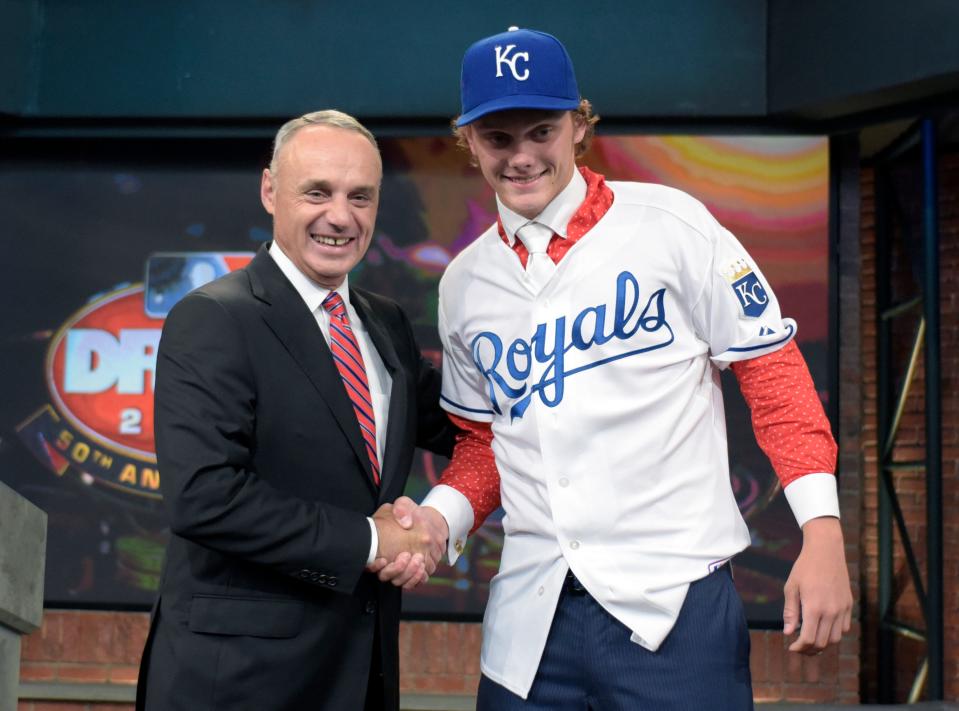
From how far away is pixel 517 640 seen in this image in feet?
6.57

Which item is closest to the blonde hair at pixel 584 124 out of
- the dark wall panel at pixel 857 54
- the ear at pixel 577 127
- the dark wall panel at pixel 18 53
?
the ear at pixel 577 127

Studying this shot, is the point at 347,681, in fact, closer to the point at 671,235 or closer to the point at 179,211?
the point at 671,235

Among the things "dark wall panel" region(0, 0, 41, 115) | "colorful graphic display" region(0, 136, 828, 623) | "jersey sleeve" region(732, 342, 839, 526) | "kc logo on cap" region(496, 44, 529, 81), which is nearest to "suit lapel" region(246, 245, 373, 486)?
"kc logo on cap" region(496, 44, 529, 81)

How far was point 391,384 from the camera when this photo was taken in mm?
2287

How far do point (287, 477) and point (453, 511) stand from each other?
39 cm

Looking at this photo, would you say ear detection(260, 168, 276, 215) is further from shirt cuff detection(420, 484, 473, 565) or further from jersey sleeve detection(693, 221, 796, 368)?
jersey sleeve detection(693, 221, 796, 368)

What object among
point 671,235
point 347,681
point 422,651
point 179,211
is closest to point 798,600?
point 671,235

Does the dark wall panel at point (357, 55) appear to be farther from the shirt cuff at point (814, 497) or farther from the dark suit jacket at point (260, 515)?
the shirt cuff at point (814, 497)

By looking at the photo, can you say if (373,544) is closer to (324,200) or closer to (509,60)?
(324,200)

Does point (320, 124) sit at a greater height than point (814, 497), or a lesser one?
greater

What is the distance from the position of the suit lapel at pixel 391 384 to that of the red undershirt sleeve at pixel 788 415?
0.66 metres

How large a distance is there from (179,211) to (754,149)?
8.52 ft

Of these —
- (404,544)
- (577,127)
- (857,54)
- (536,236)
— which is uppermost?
(857,54)

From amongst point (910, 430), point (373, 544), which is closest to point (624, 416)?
point (373, 544)
